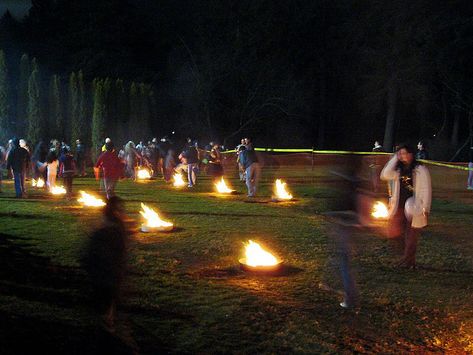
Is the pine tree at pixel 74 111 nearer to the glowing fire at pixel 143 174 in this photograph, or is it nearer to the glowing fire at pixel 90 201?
the glowing fire at pixel 143 174

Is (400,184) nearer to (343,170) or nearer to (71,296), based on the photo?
(343,170)

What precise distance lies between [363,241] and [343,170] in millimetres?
5090

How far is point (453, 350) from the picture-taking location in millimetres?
6215

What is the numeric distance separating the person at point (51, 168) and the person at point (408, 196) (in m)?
13.7

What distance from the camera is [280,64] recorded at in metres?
52.3

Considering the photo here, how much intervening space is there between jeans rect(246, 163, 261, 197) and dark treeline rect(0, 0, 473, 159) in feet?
76.2

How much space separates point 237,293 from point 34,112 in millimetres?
26943

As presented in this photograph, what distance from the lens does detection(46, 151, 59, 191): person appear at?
66.3ft

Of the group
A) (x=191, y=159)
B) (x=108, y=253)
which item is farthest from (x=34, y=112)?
(x=108, y=253)

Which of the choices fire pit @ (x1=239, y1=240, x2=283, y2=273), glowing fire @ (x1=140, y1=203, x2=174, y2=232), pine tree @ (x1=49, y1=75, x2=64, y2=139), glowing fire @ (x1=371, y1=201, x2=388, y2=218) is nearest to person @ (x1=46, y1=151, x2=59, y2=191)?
glowing fire @ (x1=140, y1=203, x2=174, y2=232)

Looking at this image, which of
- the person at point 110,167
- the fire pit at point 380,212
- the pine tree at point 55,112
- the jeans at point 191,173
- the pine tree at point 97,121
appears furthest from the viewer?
the pine tree at point 97,121

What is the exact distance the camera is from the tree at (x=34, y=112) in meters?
32.2

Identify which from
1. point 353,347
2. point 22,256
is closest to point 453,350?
point 353,347

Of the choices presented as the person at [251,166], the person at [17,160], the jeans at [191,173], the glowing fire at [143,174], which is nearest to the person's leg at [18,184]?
the person at [17,160]
